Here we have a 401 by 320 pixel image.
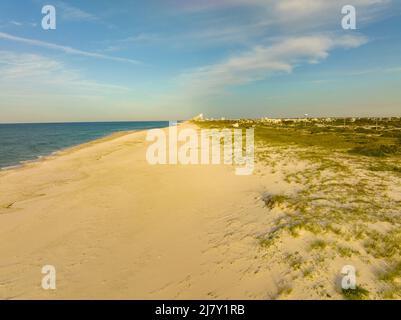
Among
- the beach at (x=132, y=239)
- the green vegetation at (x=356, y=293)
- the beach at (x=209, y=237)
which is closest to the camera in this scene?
the green vegetation at (x=356, y=293)

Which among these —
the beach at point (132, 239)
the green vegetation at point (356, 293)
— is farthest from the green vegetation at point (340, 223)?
the beach at point (132, 239)

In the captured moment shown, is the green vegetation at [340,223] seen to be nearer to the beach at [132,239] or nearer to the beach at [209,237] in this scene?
the beach at [209,237]

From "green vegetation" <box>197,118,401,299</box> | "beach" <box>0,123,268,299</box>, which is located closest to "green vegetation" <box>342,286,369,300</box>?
"green vegetation" <box>197,118,401,299</box>

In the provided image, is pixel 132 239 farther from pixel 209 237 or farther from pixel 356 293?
pixel 356 293

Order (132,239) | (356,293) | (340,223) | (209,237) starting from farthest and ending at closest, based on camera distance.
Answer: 1. (132,239)
2. (209,237)
3. (340,223)
4. (356,293)

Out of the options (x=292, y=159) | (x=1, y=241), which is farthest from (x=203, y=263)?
(x=292, y=159)

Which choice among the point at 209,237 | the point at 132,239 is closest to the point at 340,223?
the point at 209,237

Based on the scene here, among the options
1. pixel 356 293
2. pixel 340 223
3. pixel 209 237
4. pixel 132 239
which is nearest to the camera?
pixel 356 293

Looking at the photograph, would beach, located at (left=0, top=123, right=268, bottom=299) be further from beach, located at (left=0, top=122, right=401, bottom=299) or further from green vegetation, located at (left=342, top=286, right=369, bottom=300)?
green vegetation, located at (left=342, top=286, right=369, bottom=300)

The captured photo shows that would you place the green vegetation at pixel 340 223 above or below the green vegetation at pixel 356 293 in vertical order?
above

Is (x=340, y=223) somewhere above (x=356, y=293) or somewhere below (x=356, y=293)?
above
